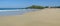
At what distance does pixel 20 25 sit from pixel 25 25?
0.11 meters

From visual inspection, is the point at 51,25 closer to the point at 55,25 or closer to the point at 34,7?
the point at 55,25

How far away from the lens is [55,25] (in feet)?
8.34

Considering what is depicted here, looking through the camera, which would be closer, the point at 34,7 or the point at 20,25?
the point at 20,25

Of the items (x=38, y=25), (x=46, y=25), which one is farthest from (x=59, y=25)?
(x=38, y=25)

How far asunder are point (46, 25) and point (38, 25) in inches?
6.9

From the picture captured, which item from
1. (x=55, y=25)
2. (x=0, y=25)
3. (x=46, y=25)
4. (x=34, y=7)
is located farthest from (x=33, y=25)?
(x=34, y=7)

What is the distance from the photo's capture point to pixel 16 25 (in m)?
2.54

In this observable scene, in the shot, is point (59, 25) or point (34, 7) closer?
→ point (59, 25)

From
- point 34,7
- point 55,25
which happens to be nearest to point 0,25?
point 55,25

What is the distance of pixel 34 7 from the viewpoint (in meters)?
10.1

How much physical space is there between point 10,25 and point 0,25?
0.74 feet

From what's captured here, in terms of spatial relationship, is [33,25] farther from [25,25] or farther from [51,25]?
[51,25]

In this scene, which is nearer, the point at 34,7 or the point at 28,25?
the point at 28,25

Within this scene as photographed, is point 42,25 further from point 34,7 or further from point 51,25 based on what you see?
point 34,7
